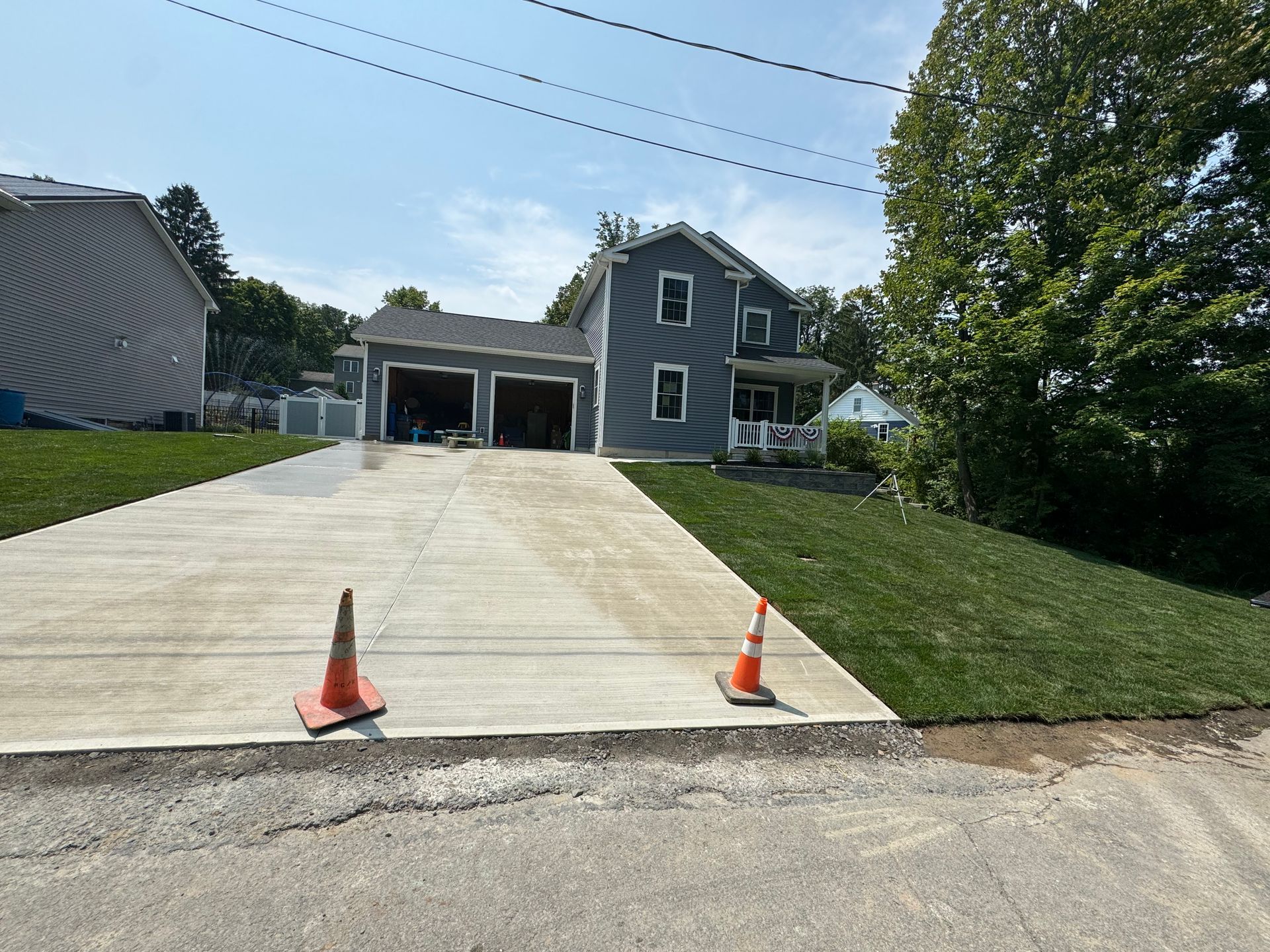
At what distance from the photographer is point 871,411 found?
3419cm

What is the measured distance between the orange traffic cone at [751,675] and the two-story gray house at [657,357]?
12.6 m

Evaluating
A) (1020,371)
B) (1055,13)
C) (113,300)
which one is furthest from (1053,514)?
(113,300)

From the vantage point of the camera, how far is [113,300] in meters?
15.1

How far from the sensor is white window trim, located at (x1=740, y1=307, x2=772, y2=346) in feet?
59.1

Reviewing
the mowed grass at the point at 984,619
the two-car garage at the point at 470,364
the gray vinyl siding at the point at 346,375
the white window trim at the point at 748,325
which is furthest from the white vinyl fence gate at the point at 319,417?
the gray vinyl siding at the point at 346,375

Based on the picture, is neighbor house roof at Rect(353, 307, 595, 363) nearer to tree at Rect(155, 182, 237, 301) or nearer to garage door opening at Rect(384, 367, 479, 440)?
garage door opening at Rect(384, 367, 479, 440)

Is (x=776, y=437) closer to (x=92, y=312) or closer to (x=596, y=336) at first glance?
(x=596, y=336)

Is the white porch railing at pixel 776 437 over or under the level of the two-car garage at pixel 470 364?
under

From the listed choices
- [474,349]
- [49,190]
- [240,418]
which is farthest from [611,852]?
[240,418]

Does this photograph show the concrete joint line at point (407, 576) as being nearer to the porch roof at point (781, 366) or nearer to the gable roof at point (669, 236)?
the gable roof at point (669, 236)

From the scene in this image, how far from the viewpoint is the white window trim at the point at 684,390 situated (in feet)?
52.6

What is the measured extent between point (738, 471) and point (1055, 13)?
14.4 metres

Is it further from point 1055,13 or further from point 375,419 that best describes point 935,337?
point 375,419

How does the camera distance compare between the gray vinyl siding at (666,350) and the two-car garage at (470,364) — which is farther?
the two-car garage at (470,364)
